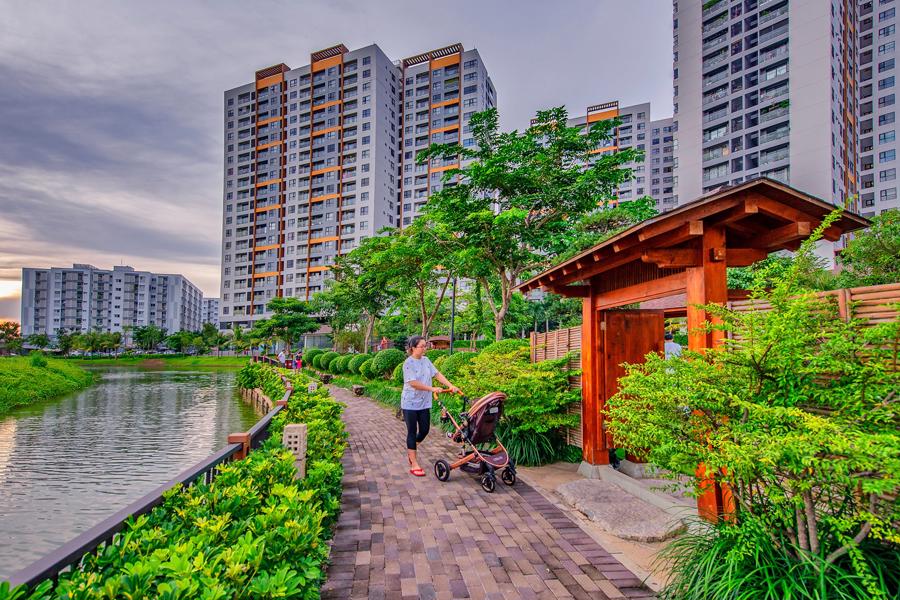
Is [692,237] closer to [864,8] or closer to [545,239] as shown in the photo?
[545,239]

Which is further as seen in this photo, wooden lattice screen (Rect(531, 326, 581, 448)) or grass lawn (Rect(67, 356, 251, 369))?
grass lawn (Rect(67, 356, 251, 369))

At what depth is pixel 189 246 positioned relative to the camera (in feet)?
223

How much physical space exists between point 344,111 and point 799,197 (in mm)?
63255

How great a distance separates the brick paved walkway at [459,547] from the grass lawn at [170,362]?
45946 millimetres

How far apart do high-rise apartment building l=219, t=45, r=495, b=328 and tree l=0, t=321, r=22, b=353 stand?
2485cm

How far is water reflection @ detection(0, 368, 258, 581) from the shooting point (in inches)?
253

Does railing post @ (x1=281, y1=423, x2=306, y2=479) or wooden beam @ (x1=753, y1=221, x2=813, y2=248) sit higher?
wooden beam @ (x1=753, y1=221, x2=813, y2=248)

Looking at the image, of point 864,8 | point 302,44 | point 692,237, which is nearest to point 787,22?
point 864,8

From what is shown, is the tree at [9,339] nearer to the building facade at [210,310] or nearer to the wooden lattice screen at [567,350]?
the wooden lattice screen at [567,350]

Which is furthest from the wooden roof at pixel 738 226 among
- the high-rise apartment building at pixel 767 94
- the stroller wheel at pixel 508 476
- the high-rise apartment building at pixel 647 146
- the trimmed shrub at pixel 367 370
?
the high-rise apartment building at pixel 647 146

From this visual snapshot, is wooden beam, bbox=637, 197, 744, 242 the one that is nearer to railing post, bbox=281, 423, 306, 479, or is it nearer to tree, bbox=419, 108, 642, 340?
railing post, bbox=281, 423, 306, 479

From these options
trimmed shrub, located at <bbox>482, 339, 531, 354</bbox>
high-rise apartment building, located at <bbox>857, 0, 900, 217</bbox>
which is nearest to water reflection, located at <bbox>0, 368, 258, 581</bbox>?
trimmed shrub, located at <bbox>482, 339, 531, 354</bbox>

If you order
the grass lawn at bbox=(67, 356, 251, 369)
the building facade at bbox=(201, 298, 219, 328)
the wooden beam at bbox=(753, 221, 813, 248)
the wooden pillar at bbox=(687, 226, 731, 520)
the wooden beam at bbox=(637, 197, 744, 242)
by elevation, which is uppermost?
the building facade at bbox=(201, 298, 219, 328)

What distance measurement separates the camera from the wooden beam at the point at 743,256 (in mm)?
4023
